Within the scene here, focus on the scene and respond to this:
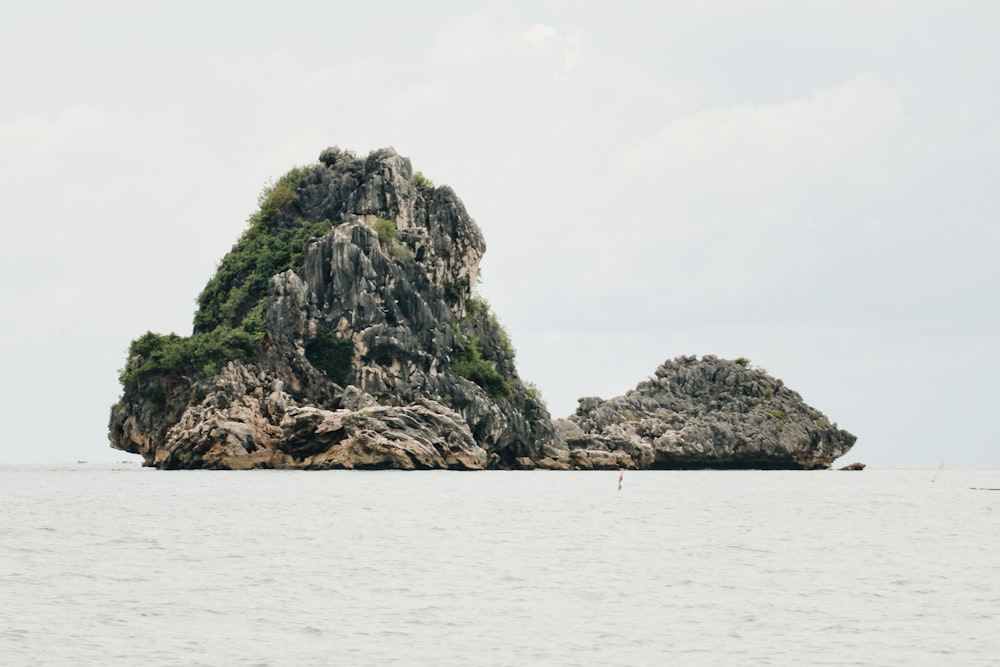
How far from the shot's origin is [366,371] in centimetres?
9431

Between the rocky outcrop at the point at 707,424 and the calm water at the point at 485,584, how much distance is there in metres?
61.9

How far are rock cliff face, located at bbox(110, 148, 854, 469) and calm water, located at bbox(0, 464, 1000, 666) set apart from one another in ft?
108

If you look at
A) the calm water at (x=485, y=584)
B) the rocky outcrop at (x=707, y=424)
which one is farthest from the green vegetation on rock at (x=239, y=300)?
the calm water at (x=485, y=584)

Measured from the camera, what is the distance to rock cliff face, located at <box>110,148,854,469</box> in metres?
88.1

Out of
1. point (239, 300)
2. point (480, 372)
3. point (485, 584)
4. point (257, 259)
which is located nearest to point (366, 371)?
point (480, 372)

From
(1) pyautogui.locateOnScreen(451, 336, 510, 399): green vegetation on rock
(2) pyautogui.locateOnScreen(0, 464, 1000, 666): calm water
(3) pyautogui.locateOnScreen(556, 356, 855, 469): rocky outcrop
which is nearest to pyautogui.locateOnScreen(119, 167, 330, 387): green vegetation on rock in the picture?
(1) pyautogui.locateOnScreen(451, 336, 510, 399): green vegetation on rock

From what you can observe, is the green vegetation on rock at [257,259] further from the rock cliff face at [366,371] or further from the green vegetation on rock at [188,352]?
the green vegetation on rock at [188,352]

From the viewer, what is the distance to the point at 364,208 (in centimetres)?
10694

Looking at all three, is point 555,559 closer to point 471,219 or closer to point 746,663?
point 746,663

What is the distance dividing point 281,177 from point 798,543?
8726cm

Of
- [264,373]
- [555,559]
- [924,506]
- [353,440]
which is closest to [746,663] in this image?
[555,559]

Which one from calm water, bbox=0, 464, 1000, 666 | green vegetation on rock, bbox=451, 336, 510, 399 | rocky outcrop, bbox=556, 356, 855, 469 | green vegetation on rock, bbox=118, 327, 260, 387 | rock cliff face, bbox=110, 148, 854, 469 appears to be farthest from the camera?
rocky outcrop, bbox=556, 356, 855, 469

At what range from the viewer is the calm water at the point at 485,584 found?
67.4 ft

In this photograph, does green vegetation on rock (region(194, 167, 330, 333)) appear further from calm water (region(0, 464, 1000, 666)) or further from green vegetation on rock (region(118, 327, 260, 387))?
calm water (region(0, 464, 1000, 666))
